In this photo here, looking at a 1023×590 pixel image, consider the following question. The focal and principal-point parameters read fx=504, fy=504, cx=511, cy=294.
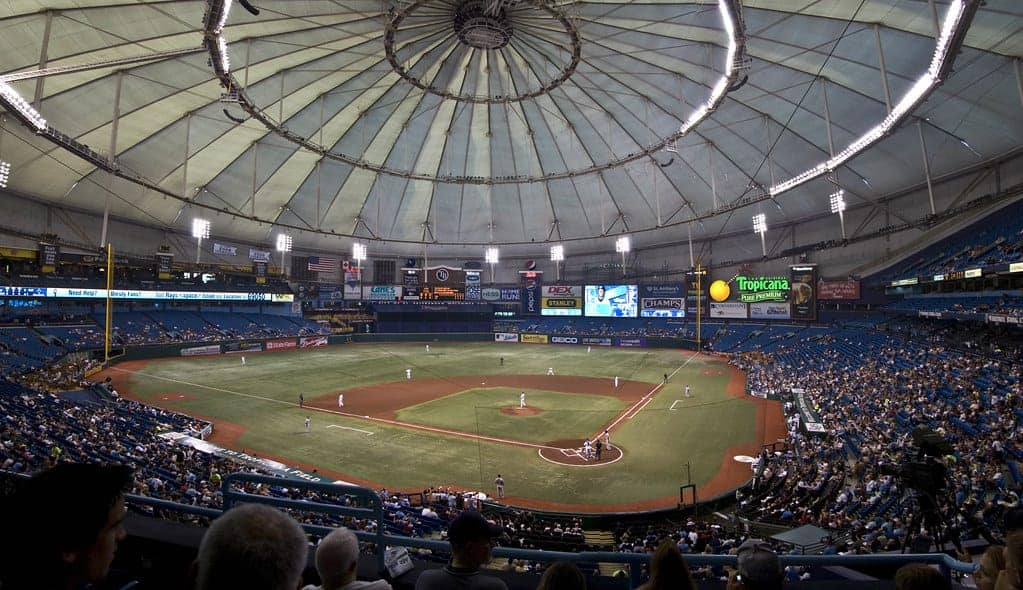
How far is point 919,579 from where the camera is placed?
2.72 m

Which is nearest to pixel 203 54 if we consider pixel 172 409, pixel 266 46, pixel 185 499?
pixel 266 46

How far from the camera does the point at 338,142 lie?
49188 millimetres

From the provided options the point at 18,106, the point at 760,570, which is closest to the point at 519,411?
the point at 18,106

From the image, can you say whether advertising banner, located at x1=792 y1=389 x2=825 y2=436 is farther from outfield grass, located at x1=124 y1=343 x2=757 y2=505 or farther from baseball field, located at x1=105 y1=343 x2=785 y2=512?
outfield grass, located at x1=124 y1=343 x2=757 y2=505

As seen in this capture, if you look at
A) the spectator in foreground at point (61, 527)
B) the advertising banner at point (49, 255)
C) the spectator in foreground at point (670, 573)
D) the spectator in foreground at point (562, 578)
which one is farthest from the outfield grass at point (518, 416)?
the advertising banner at point (49, 255)

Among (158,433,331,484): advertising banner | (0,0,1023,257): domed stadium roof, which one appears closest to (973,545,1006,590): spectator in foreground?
(158,433,331,484): advertising banner

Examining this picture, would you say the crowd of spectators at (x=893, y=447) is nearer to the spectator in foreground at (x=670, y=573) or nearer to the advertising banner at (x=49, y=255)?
the spectator in foreground at (x=670, y=573)

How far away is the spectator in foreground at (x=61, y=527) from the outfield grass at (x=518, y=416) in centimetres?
2758

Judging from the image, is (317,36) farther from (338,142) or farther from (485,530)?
(485,530)

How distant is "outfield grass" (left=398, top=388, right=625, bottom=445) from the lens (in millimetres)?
30438

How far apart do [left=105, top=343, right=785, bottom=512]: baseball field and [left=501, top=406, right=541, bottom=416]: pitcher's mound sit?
0.24 ft

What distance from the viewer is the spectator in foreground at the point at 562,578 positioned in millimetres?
2959

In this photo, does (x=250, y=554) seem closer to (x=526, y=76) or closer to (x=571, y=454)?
(x=571, y=454)

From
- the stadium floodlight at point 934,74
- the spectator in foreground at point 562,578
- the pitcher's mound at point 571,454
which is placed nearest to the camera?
the spectator in foreground at point 562,578
